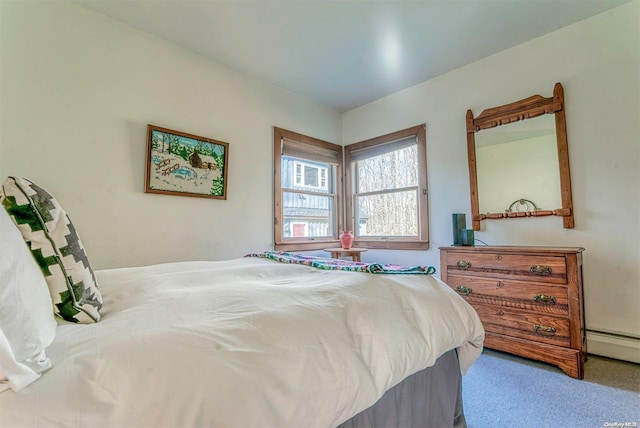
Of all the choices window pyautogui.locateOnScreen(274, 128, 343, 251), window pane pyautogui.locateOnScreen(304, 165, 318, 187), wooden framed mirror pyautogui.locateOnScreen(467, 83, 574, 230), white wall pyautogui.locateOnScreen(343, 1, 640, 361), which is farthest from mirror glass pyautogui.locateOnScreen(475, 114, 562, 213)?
→ window pane pyautogui.locateOnScreen(304, 165, 318, 187)

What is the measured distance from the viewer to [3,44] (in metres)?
1.79

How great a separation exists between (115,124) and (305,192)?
1.98m

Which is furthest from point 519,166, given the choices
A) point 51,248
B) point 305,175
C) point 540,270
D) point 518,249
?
point 51,248

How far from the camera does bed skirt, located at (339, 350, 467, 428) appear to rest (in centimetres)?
90

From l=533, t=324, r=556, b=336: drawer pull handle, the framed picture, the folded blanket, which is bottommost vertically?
l=533, t=324, r=556, b=336: drawer pull handle

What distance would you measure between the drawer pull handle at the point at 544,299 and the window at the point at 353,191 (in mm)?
1188

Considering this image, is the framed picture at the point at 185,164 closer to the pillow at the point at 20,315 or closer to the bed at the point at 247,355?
the bed at the point at 247,355

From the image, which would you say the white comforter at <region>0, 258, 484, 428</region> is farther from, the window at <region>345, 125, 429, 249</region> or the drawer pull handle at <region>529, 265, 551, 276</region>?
the window at <region>345, 125, 429, 249</region>

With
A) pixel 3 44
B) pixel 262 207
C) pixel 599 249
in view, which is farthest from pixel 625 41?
pixel 3 44

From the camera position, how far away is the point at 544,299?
77.9 inches

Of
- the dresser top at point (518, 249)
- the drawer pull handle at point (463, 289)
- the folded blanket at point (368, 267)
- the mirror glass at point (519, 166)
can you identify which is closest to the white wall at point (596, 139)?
the mirror glass at point (519, 166)

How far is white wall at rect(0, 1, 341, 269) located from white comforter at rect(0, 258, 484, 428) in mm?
1216

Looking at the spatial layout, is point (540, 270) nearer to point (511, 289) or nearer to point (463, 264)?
point (511, 289)

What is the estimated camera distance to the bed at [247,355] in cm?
49
